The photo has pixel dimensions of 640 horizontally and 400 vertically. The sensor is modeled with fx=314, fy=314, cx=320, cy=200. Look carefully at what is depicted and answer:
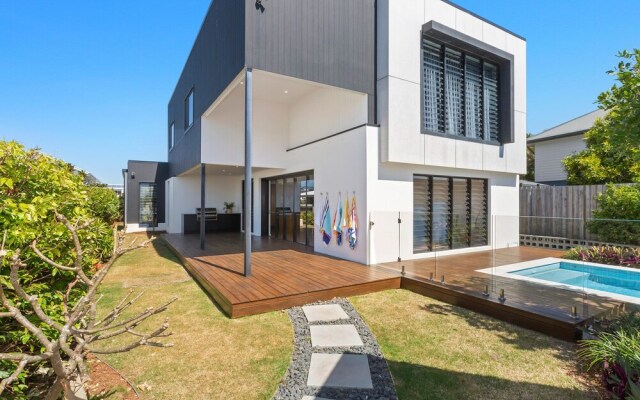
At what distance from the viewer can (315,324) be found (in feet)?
14.6

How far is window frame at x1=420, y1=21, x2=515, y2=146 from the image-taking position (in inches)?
314

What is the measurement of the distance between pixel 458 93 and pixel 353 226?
16.1 ft

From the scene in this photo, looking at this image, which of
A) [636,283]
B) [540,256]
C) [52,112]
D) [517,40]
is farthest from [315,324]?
[52,112]

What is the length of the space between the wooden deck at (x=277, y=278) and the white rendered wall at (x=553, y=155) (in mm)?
16416

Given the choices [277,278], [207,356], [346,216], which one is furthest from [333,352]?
[346,216]

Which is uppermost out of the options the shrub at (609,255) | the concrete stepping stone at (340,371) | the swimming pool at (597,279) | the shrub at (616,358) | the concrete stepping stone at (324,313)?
the shrub at (609,255)

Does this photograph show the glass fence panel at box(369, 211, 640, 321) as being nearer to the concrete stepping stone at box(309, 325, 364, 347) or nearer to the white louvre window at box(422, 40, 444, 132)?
the white louvre window at box(422, 40, 444, 132)

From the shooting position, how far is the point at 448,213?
8984mm

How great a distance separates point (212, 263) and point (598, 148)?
15.2 meters

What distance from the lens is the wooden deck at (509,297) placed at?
163 inches

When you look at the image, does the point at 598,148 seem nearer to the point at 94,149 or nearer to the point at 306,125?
the point at 306,125

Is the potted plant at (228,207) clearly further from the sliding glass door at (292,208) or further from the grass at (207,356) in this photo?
the grass at (207,356)

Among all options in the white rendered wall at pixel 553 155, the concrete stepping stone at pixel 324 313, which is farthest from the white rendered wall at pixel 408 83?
the white rendered wall at pixel 553 155

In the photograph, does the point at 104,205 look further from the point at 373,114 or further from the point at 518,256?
the point at 518,256
